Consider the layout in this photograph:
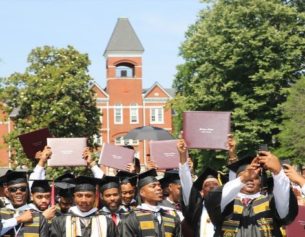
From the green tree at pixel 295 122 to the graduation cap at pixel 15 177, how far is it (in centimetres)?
2335

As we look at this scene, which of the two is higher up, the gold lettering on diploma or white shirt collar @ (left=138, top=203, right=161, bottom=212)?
the gold lettering on diploma

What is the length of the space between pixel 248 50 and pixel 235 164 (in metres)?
27.1

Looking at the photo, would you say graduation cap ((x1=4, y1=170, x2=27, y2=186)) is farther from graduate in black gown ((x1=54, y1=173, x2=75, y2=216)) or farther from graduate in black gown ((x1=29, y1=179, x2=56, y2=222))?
graduate in black gown ((x1=54, y1=173, x2=75, y2=216))

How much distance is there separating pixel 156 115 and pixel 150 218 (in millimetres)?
63830

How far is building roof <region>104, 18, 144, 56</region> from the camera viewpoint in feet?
233

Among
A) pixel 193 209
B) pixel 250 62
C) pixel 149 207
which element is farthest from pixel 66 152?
pixel 250 62

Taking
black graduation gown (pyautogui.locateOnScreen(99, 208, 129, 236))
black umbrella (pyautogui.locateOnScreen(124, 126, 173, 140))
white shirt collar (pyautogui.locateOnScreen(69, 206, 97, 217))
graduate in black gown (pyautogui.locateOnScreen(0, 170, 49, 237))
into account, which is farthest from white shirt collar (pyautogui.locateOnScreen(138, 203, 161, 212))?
black umbrella (pyautogui.locateOnScreen(124, 126, 173, 140))

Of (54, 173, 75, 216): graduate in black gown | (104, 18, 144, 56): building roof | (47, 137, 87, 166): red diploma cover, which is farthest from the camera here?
(104, 18, 144, 56): building roof

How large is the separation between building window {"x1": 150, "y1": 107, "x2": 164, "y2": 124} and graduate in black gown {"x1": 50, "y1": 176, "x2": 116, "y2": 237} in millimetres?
63218

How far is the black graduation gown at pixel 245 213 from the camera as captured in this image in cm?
599

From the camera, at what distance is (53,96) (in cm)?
3847

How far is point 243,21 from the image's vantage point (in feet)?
112

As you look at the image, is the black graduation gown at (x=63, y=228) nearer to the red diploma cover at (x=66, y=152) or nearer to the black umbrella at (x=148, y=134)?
the red diploma cover at (x=66, y=152)

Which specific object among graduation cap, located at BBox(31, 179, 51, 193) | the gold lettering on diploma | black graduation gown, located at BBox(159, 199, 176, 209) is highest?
the gold lettering on diploma
